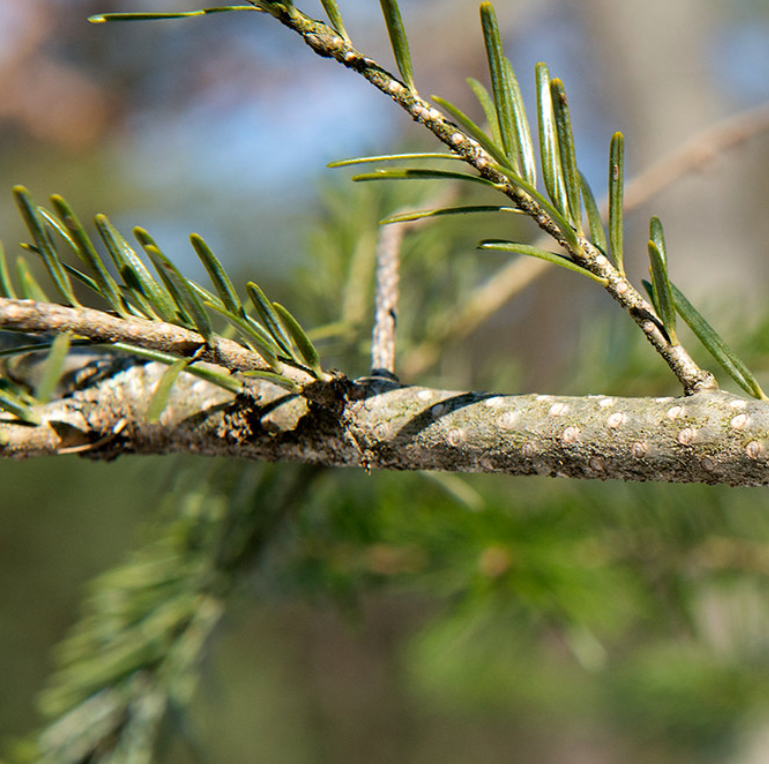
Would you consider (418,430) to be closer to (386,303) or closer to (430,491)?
(386,303)

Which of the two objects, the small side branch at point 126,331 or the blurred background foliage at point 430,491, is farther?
the blurred background foliage at point 430,491

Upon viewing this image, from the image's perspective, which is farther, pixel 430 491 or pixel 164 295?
pixel 430 491

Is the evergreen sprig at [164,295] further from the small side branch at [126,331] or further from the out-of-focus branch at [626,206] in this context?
the out-of-focus branch at [626,206]

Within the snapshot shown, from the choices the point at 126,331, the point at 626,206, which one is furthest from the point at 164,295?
the point at 626,206


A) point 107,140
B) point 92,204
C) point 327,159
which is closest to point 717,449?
point 327,159

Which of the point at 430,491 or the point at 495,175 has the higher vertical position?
the point at 495,175

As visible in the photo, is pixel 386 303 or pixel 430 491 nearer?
pixel 386 303

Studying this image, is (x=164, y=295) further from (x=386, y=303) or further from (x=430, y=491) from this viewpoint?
(x=430, y=491)

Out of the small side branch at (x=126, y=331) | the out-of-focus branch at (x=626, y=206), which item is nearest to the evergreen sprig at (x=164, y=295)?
the small side branch at (x=126, y=331)

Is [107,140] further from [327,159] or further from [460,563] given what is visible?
[460,563]
